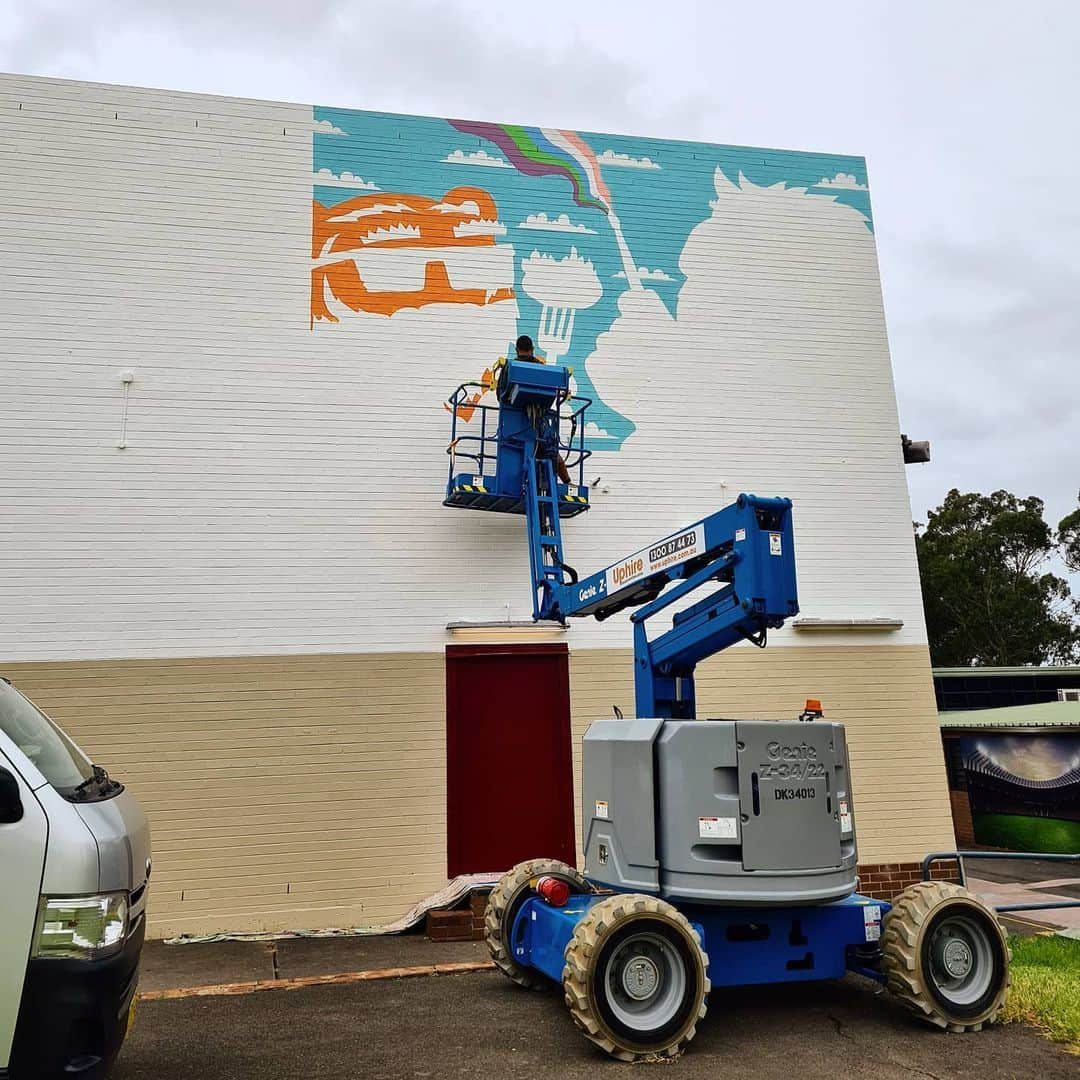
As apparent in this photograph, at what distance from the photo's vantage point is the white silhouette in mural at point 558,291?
11.9 meters

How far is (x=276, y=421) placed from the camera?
10930mm

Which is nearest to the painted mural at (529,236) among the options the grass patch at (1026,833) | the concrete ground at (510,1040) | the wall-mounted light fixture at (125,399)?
the wall-mounted light fixture at (125,399)

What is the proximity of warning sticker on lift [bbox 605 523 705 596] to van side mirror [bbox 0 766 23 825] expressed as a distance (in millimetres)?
4292

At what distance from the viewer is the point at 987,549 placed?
1533 inches

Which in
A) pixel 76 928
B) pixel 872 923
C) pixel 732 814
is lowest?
pixel 872 923

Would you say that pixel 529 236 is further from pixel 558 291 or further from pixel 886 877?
pixel 886 877

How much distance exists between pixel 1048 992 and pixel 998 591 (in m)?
35.2

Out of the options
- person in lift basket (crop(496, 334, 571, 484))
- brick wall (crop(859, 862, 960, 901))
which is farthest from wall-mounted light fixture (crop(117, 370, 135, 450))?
brick wall (crop(859, 862, 960, 901))

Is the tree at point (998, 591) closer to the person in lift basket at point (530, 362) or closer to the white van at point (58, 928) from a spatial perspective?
the person in lift basket at point (530, 362)

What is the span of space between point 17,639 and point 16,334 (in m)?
3.56

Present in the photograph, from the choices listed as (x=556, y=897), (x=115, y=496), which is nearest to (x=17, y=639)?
(x=115, y=496)

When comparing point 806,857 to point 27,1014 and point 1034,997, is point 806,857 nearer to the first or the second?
point 1034,997

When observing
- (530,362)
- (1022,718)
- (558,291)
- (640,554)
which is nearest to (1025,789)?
(1022,718)

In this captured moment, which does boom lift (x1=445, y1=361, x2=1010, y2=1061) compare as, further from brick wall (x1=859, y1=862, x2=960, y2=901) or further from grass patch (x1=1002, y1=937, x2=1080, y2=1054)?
brick wall (x1=859, y1=862, x2=960, y2=901)
